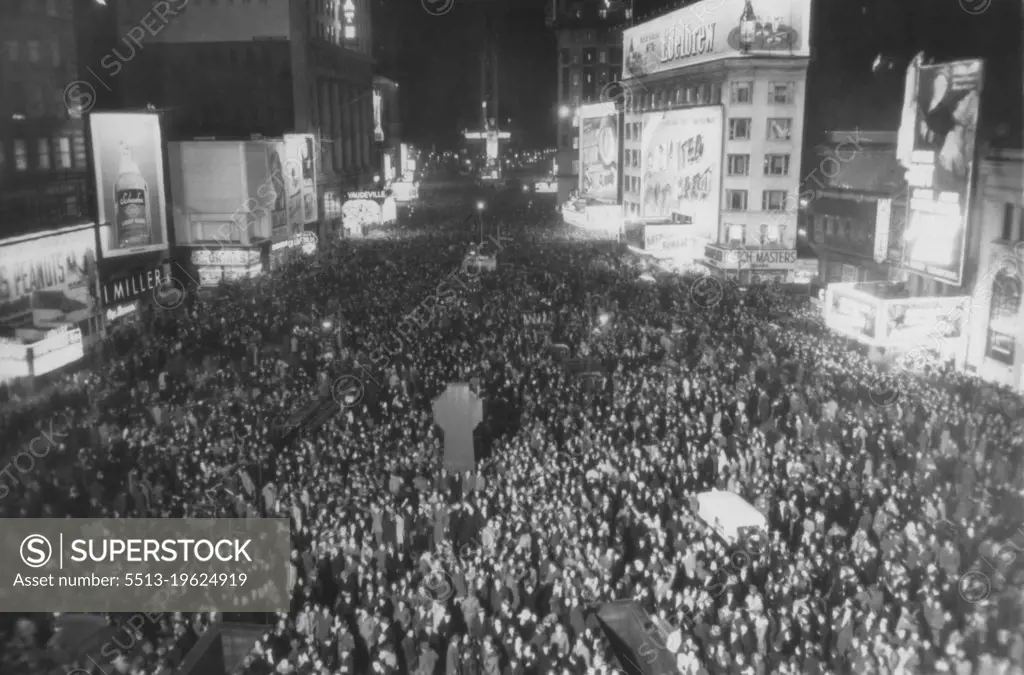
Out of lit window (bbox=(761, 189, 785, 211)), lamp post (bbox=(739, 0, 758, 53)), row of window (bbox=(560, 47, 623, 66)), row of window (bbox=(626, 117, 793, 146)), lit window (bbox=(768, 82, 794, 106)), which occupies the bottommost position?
lit window (bbox=(761, 189, 785, 211))

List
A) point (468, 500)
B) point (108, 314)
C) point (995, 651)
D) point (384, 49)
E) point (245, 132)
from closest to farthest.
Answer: point (995, 651) → point (468, 500) → point (108, 314) → point (245, 132) → point (384, 49)

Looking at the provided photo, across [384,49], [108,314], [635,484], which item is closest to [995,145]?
[635,484]

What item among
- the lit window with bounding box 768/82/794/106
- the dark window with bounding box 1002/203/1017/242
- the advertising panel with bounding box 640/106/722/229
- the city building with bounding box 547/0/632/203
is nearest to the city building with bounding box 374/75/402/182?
the city building with bounding box 547/0/632/203

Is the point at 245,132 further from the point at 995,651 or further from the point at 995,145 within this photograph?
the point at 995,651

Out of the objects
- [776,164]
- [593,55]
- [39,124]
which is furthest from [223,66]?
[593,55]

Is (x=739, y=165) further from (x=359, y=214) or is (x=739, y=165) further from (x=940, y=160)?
(x=359, y=214)

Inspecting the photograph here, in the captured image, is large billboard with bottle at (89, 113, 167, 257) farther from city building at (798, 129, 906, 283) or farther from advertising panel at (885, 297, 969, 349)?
city building at (798, 129, 906, 283)
